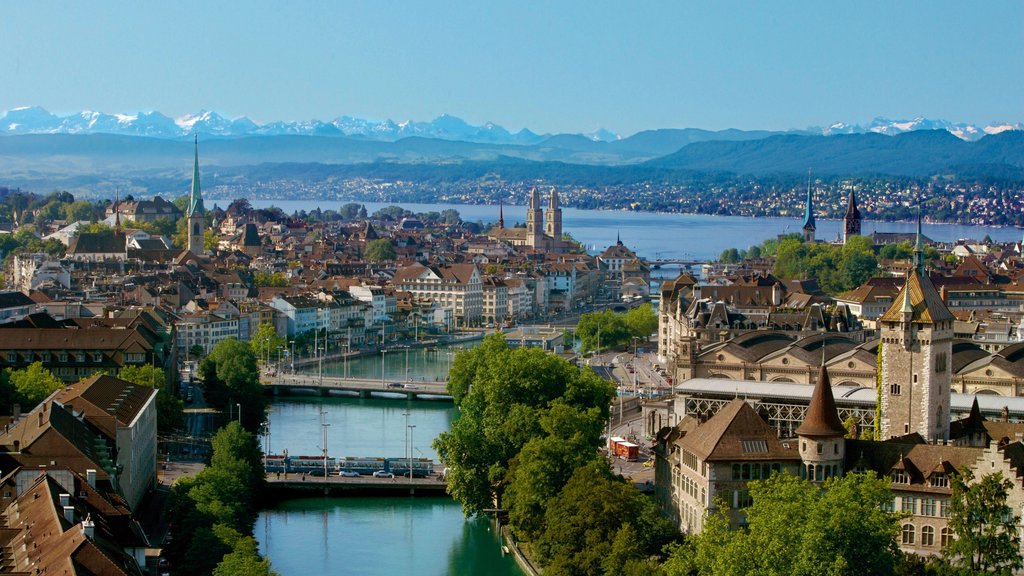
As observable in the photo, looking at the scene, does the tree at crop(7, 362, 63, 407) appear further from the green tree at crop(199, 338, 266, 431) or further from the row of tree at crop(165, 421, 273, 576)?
the green tree at crop(199, 338, 266, 431)

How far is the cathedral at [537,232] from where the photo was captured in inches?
6211

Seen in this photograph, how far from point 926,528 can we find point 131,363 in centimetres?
2796

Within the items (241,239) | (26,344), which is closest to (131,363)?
(26,344)

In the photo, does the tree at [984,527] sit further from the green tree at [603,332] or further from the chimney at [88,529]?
→ the green tree at [603,332]

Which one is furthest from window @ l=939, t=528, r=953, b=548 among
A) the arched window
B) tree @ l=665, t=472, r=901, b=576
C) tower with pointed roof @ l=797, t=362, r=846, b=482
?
tree @ l=665, t=472, r=901, b=576

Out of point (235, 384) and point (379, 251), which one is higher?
point (235, 384)

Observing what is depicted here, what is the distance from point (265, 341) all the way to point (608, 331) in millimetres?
15912

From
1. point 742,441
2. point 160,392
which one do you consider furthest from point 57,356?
point 742,441

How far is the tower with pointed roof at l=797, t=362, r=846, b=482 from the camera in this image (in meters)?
37.2

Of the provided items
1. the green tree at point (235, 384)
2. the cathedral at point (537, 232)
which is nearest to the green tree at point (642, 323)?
the green tree at point (235, 384)

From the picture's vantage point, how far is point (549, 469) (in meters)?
41.1

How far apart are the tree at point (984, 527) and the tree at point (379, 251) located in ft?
344

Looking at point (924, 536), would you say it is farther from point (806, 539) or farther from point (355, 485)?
point (355, 485)

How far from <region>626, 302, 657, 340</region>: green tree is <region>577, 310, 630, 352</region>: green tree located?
0.76m
